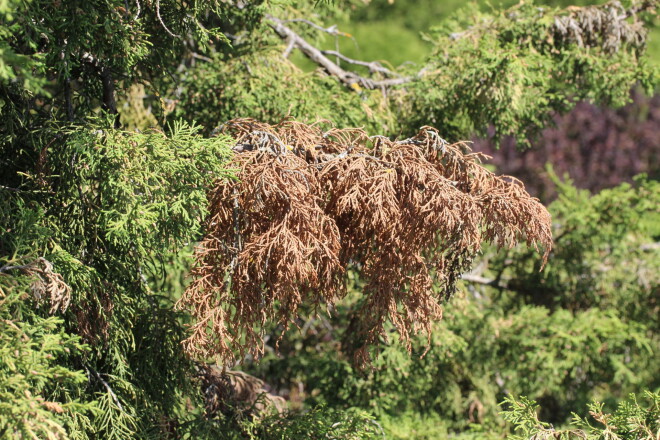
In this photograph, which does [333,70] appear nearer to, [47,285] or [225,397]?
[225,397]

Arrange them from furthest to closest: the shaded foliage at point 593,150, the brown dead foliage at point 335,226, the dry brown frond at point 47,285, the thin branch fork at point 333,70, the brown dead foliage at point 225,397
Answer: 1. the shaded foliage at point 593,150
2. the thin branch fork at point 333,70
3. the brown dead foliage at point 225,397
4. the brown dead foliage at point 335,226
5. the dry brown frond at point 47,285

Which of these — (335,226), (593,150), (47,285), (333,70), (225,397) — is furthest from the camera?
(593,150)

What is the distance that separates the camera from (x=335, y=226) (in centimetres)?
234

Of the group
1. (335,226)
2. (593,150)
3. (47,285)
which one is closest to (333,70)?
(335,226)

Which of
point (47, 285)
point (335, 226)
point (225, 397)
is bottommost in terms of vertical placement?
point (225, 397)

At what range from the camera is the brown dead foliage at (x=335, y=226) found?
2230 mm

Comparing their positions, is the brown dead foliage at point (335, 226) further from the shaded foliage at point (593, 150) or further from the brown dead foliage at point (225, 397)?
the shaded foliage at point (593, 150)

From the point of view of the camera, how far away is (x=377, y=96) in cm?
403

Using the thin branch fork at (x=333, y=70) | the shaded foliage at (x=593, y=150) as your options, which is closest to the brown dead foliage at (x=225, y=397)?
the thin branch fork at (x=333, y=70)

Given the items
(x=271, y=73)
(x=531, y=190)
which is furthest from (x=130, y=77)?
(x=531, y=190)

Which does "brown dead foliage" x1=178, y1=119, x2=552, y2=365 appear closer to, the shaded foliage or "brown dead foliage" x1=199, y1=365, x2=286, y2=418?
"brown dead foliage" x1=199, y1=365, x2=286, y2=418

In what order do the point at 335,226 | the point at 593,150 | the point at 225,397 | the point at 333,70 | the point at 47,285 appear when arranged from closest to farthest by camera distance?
the point at 47,285 < the point at 335,226 < the point at 225,397 < the point at 333,70 < the point at 593,150

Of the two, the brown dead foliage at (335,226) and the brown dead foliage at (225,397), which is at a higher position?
the brown dead foliage at (335,226)

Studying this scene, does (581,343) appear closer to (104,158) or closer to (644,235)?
(644,235)
